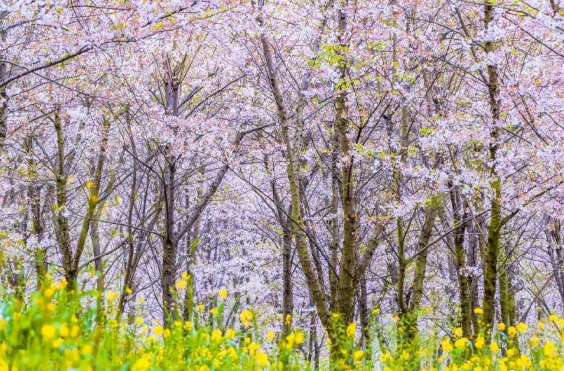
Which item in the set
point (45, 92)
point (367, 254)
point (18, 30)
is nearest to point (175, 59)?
point (45, 92)

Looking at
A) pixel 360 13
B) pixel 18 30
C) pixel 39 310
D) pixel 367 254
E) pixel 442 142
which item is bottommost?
pixel 39 310

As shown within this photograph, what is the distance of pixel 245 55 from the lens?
1127cm

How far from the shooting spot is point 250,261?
19484mm

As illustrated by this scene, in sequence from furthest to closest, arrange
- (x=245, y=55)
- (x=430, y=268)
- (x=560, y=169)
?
(x=430, y=268) → (x=245, y=55) → (x=560, y=169)

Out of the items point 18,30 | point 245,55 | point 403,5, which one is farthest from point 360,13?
point 18,30

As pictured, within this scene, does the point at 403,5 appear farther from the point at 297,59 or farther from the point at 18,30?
the point at 18,30

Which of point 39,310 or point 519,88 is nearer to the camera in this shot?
point 39,310

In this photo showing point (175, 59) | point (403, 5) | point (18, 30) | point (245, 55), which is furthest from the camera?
point (18, 30)

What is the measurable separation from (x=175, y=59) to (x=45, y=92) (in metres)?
2.70

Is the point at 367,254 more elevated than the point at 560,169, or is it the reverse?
the point at 560,169

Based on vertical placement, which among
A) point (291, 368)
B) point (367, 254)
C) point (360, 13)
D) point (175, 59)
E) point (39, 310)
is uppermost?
point (175, 59)

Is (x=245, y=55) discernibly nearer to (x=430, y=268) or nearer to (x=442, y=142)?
(x=442, y=142)

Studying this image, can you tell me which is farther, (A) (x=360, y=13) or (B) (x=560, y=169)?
(A) (x=360, y=13)

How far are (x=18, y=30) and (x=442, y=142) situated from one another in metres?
9.76
